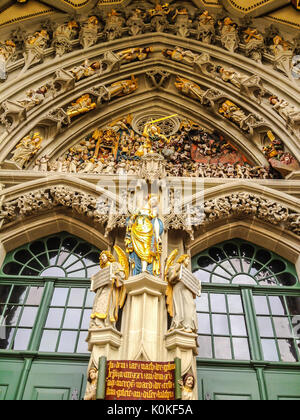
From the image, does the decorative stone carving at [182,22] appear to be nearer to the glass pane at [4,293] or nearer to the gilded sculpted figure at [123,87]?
the gilded sculpted figure at [123,87]

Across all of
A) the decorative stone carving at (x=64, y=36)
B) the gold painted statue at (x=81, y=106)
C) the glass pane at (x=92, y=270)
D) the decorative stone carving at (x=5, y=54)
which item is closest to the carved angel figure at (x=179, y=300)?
the glass pane at (x=92, y=270)

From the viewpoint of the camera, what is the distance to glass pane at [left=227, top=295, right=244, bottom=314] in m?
6.85

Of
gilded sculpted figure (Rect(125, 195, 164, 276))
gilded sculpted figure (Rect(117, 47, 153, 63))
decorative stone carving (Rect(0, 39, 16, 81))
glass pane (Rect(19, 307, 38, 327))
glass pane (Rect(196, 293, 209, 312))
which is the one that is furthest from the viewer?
gilded sculpted figure (Rect(117, 47, 153, 63))

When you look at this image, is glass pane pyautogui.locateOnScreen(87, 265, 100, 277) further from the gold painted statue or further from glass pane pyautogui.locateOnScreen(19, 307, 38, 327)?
the gold painted statue

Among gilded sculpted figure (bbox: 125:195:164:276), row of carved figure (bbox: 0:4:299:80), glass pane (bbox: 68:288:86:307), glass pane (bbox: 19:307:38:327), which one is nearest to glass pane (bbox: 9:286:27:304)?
glass pane (bbox: 19:307:38:327)

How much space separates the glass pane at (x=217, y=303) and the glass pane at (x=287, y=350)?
1.04m

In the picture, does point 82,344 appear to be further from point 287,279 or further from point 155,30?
point 155,30

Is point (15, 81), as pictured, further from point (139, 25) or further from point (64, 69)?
point (139, 25)

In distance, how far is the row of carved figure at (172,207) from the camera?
7.21 m

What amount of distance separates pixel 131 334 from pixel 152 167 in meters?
3.28

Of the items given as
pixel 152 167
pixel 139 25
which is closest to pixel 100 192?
pixel 152 167

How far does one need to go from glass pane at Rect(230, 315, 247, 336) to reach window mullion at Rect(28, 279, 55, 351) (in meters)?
3.11
